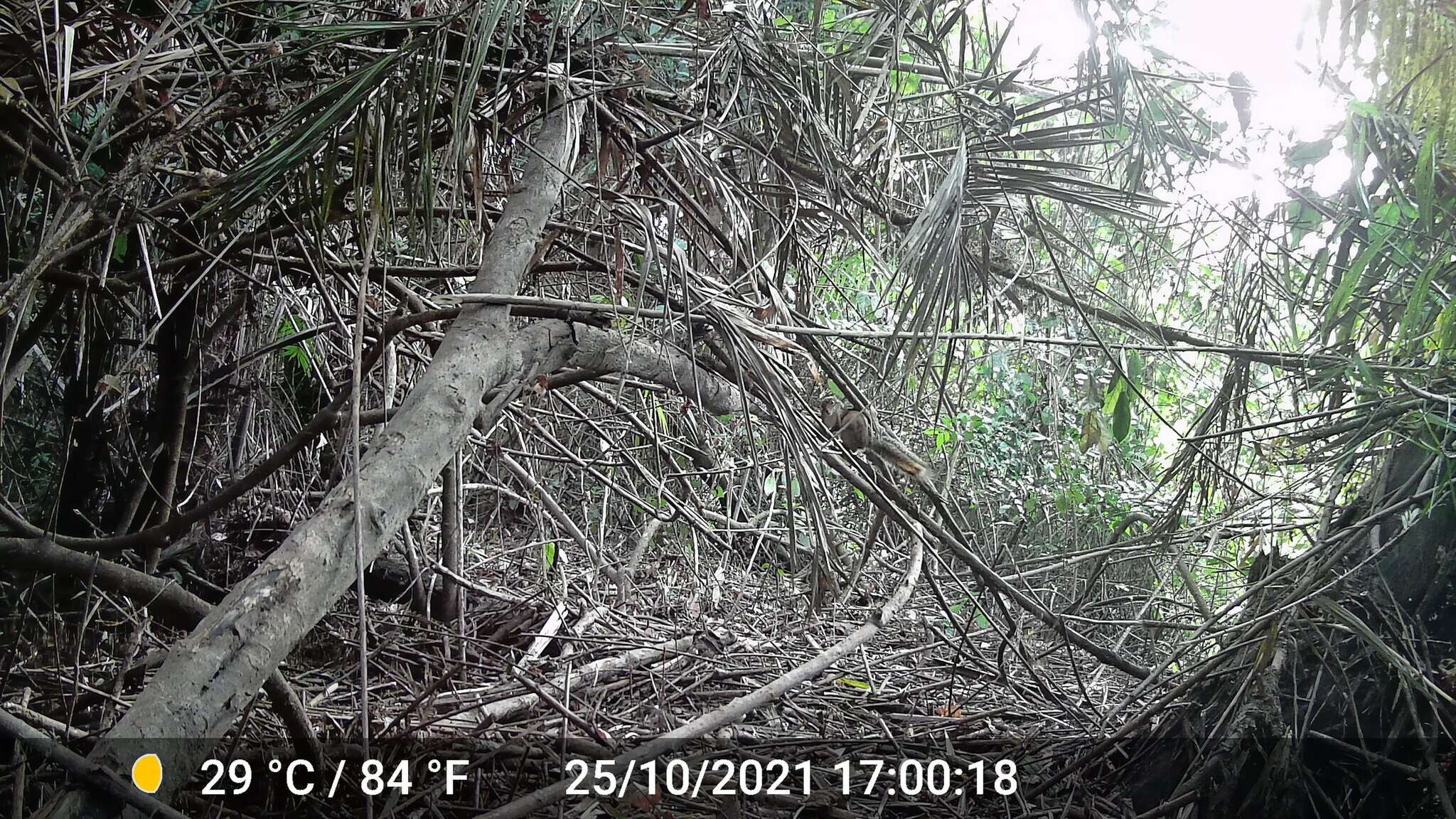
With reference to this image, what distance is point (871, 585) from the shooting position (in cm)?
310

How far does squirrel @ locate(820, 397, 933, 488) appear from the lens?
82.9 inches

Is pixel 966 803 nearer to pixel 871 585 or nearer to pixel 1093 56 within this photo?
pixel 871 585

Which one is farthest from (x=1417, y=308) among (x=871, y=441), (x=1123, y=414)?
(x=871, y=441)

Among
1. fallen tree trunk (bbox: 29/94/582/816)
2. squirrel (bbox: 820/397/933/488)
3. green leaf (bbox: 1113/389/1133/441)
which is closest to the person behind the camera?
fallen tree trunk (bbox: 29/94/582/816)

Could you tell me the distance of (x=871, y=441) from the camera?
6.93 feet

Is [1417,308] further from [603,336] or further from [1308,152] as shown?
[603,336]

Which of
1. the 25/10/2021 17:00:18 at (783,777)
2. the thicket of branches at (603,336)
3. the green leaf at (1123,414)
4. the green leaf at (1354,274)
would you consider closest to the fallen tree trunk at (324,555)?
the thicket of branches at (603,336)

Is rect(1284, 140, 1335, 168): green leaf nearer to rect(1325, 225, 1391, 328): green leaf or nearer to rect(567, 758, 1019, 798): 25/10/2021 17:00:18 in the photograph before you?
rect(1325, 225, 1391, 328): green leaf

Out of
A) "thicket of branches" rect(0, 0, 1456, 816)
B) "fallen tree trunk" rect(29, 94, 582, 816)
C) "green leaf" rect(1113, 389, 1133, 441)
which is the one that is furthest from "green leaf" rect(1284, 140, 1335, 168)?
"fallen tree trunk" rect(29, 94, 582, 816)

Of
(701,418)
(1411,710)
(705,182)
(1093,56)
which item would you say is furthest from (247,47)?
(1411,710)

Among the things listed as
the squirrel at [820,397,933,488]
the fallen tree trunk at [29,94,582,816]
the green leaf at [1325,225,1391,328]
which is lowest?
the fallen tree trunk at [29,94,582,816]

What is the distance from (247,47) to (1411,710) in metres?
2.41

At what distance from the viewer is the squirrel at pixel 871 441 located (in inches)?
82.9

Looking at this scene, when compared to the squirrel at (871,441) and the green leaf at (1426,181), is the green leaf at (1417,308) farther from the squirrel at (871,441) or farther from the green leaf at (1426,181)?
the squirrel at (871,441)
